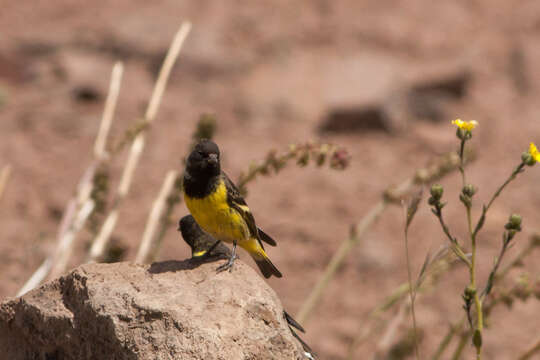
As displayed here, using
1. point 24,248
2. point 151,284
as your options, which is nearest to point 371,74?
point 24,248

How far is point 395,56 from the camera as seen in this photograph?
11281 millimetres

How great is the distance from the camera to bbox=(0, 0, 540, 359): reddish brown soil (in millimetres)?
8023

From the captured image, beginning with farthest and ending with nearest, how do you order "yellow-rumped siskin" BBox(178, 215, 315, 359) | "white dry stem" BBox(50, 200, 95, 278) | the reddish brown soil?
the reddish brown soil < "white dry stem" BBox(50, 200, 95, 278) < "yellow-rumped siskin" BBox(178, 215, 315, 359)

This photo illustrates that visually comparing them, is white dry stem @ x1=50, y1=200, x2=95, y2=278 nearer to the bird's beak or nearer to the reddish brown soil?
the bird's beak

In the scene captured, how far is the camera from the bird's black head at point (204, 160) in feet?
13.9

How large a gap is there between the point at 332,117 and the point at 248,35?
2.07m

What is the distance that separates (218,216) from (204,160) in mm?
341

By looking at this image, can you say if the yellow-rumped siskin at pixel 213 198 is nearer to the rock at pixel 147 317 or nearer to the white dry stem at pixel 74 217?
the rock at pixel 147 317

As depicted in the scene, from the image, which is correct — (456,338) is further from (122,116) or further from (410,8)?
(410,8)

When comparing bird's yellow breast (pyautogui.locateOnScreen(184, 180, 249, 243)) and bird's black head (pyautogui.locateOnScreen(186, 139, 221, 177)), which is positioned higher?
bird's black head (pyautogui.locateOnScreen(186, 139, 221, 177))

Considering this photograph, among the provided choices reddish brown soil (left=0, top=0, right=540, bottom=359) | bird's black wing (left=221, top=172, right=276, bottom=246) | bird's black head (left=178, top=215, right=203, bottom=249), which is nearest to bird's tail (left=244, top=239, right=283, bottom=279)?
bird's black wing (left=221, top=172, right=276, bottom=246)

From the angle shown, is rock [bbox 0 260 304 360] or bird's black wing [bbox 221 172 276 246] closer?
rock [bbox 0 260 304 360]

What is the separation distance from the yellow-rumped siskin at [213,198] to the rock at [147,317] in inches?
23.3

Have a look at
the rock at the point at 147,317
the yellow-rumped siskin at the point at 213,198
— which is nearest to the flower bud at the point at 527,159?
the rock at the point at 147,317
